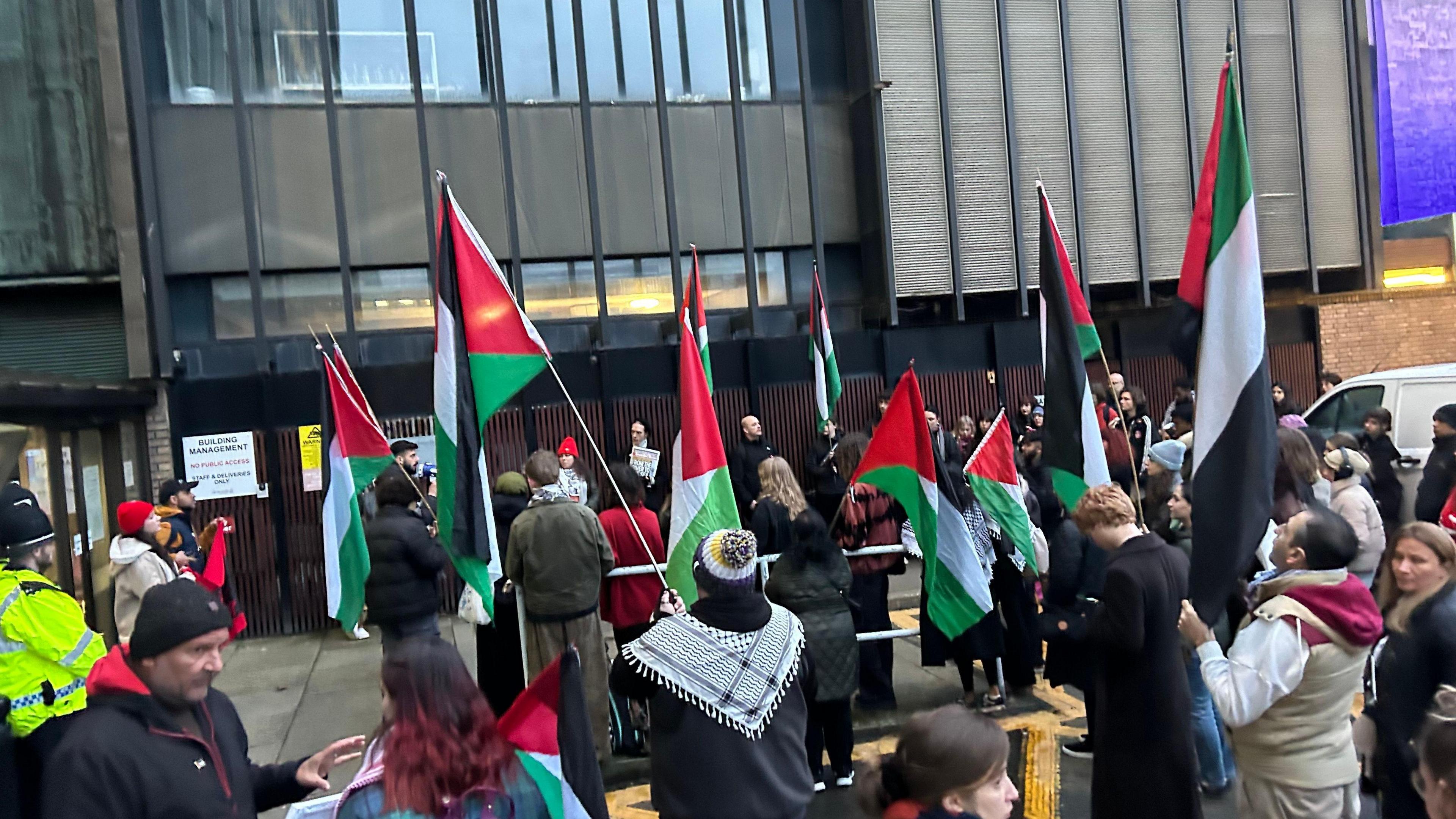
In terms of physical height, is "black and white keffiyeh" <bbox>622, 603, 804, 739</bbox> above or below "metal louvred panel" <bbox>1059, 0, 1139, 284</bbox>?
below

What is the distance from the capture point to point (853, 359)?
13.8 m

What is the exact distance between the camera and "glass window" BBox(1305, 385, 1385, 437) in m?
10.3

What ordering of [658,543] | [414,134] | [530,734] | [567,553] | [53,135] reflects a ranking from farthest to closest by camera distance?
[414,134] → [53,135] → [658,543] → [567,553] → [530,734]

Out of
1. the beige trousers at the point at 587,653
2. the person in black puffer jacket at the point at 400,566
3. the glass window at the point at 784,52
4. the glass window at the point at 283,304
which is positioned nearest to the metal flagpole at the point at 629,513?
the beige trousers at the point at 587,653

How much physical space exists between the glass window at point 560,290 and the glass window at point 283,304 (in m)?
2.21

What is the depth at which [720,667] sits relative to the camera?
3.57 meters

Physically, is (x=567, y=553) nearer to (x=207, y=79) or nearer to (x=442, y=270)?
(x=442, y=270)

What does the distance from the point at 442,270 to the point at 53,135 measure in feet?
28.3

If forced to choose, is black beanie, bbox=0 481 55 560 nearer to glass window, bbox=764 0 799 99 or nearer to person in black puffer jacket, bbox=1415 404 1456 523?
person in black puffer jacket, bbox=1415 404 1456 523

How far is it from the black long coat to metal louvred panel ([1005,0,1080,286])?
10.3 metres

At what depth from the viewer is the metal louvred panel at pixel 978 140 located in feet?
44.6

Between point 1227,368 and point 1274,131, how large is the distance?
12.3 meters

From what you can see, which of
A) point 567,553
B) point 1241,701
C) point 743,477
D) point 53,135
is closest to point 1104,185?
point 743,477

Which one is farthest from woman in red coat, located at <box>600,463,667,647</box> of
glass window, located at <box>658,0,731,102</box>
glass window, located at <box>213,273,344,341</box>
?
glass window, located at <box>658,0,731,102</box>
